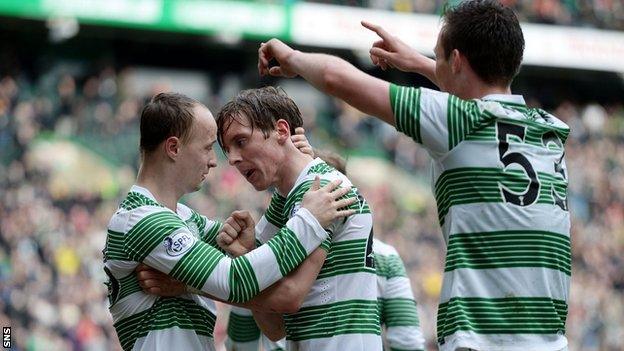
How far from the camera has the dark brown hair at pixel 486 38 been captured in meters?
3.59

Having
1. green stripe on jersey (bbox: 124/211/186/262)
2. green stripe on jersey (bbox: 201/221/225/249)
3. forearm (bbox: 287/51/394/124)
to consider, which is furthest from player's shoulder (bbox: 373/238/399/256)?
forearm (bbox: 287/51/394/124)

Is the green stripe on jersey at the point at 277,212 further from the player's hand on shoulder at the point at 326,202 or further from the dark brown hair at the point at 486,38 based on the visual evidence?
the dark brown hair at the point at 486,38

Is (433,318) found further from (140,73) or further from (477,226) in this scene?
(477,226)

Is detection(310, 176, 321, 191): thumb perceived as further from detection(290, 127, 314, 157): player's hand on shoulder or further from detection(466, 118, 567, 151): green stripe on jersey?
detection(466, 118, 567, 151): green stripe on jersey

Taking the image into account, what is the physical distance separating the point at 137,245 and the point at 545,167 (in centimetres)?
145

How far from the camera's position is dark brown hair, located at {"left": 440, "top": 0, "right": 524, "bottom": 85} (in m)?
3.59

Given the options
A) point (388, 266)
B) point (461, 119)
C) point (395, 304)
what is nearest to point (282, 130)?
point (461, 119)

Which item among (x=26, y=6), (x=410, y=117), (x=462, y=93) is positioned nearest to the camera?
(x=410, y=117)

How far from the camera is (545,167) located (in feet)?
11.9

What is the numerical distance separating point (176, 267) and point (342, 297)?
59 cm

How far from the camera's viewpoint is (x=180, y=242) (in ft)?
12.4

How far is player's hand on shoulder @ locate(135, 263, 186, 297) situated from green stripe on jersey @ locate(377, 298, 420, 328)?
241 cm

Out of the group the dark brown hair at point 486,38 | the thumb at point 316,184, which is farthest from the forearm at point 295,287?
the dark brown hair at point 486,38

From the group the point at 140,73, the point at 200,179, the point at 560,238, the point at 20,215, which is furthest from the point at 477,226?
the point at 140,73
